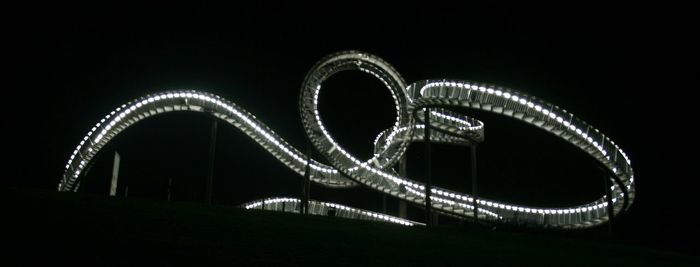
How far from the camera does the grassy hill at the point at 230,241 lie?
33.6 ft

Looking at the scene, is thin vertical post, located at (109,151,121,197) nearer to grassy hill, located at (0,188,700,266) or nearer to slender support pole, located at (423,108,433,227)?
slender support pole, located at (423,108,433,227)

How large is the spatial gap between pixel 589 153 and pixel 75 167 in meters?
31.8

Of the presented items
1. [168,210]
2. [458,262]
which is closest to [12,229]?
[168,210]

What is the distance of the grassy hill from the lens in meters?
10.2

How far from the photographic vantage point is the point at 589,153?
3275 centimetres

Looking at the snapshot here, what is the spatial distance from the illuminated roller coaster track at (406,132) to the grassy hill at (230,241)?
1372cm

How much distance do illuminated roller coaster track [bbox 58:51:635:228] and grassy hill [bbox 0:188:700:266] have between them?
13721 mm

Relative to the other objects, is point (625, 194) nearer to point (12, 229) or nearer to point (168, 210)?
point (168, 210)

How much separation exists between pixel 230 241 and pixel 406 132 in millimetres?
29282

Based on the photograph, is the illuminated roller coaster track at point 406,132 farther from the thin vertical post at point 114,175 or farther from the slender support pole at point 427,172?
the thin vertical post at point 114,175

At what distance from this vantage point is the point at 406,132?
40750 millimetres

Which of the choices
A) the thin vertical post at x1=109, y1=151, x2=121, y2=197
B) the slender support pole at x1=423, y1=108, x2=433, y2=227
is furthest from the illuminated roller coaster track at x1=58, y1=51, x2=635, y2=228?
the thin vertical post at x1=109, y1=151, x2=121, y2=197

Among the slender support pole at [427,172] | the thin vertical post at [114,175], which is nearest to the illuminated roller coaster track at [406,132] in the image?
the slender support pole at [427,172]

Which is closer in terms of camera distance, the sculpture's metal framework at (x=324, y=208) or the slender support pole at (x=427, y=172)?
the slender support pole at (x=427, y=172)
